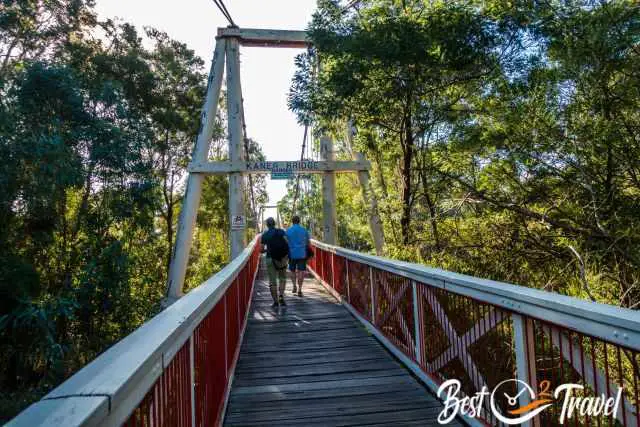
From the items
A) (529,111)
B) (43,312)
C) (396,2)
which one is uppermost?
(396,2)

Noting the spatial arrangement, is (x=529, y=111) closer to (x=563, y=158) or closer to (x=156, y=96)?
(x=563, y=158)

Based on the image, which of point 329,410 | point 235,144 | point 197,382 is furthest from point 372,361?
point 235,144

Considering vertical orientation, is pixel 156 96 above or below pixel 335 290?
above

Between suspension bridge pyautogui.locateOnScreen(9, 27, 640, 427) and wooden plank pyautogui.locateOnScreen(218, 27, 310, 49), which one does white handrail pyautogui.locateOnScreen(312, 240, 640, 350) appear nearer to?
suspension bridge pyautogui.locateOnScreen(9, 27, 640, 427)

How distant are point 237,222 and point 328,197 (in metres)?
2.53

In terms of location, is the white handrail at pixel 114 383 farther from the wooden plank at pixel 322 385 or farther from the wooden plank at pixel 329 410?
the wooden plank at pixel 322 385

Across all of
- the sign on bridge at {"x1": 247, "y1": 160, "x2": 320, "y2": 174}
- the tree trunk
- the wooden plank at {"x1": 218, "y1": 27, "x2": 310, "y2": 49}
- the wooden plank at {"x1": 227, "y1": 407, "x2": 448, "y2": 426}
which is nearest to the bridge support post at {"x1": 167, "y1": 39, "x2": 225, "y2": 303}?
the sign on bridge at {"x1": 247, "y1": 160, "x2": 320, "y2": 174}

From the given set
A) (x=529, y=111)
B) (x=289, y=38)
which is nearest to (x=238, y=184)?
(x=289, y=38)

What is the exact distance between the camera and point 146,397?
3.79 ft

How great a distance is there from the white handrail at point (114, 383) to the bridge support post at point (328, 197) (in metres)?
9.34

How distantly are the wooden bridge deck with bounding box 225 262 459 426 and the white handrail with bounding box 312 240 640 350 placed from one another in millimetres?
802

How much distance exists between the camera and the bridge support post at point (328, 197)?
1084 cm

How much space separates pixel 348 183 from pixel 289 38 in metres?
5.83

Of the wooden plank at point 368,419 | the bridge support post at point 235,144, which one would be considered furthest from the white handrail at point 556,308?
the bridge support post at point 235,144
